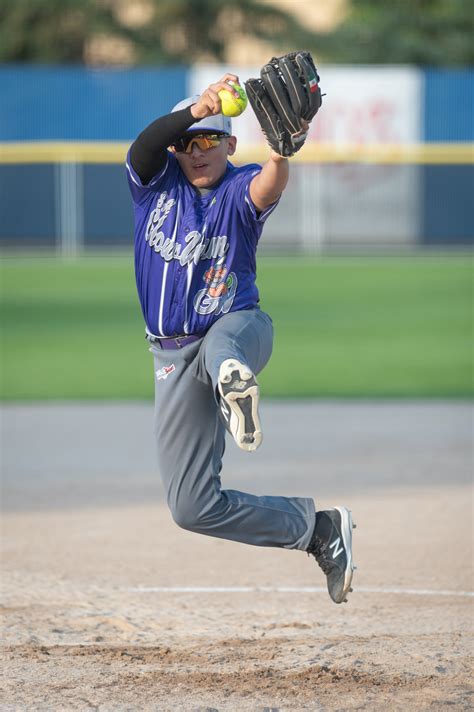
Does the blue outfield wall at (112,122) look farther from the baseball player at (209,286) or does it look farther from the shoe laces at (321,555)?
the shoe laces at (321,555)

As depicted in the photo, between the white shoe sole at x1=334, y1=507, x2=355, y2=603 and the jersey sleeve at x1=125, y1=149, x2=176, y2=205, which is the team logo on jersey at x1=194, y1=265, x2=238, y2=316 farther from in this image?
the white shoe sole at x1=334, y1=507, x2=355, y2=603

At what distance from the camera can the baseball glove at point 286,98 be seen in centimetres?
440

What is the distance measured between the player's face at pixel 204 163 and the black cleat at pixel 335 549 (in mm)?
1368

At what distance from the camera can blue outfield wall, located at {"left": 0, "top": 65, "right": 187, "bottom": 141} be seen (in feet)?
87.7

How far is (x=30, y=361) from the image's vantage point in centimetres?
1241

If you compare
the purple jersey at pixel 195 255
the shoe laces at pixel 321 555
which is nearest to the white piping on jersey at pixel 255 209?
the purple jersey at pixel 195 255

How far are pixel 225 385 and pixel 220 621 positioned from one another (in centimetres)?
132

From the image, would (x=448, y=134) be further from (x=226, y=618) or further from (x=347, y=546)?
(x=347, y=546)

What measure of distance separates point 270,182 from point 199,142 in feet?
1.32

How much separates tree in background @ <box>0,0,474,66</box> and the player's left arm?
29.0 meters

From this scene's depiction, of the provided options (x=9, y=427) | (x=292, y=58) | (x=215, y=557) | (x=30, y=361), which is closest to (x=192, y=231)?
(x=292, y=58)

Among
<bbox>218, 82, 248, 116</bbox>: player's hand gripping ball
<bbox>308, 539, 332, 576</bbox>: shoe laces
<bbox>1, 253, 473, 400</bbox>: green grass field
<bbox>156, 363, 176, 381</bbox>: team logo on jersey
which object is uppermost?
<bbox>218, 82, 248, 116</bbox>: player's hand gripping ball

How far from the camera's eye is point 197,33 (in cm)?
3366

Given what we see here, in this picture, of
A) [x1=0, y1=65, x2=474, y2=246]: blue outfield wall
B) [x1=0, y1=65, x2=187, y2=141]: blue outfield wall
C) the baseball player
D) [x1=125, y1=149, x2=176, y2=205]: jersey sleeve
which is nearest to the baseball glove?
the baseball player
